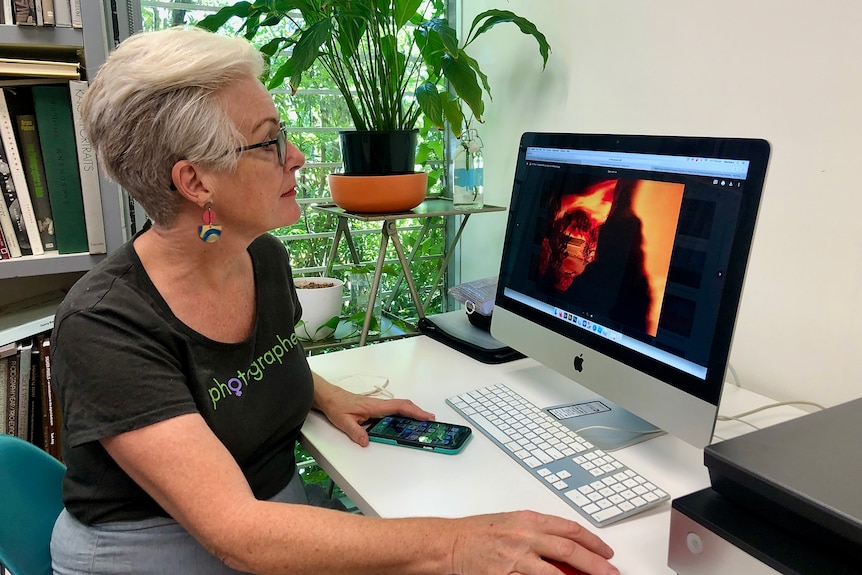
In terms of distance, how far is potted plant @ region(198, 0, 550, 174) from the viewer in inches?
62.5

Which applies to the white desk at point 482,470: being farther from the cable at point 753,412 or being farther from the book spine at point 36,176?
the book spine at point 36,176

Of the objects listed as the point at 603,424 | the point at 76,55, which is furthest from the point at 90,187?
the point at 603,424

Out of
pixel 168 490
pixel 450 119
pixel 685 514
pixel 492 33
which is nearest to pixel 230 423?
pixel 168 490

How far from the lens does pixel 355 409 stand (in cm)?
114

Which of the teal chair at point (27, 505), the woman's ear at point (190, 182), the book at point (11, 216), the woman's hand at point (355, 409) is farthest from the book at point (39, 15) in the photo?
the woman's hand at point (355, 409)

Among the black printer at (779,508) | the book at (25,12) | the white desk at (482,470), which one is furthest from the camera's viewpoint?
the book at (25,12)

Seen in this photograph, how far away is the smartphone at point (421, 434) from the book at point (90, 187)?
0.82 meters

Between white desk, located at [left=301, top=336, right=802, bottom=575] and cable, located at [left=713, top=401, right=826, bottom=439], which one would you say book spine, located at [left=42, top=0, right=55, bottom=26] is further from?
cable, located at [left=713, top=401, right=826, bottom=439]

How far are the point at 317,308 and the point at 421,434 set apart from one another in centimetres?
75

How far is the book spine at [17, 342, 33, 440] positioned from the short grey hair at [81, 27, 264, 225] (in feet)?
2.26

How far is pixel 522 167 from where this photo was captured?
1.22m

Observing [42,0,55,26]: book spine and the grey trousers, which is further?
[42,0,55,26]: book spine

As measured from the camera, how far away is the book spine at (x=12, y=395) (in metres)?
1.41

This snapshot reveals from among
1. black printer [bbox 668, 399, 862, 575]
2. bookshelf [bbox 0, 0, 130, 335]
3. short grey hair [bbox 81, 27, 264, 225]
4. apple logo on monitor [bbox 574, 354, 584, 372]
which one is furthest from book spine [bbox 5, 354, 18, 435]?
black printer [bbox 668, 399, 862, 575]
